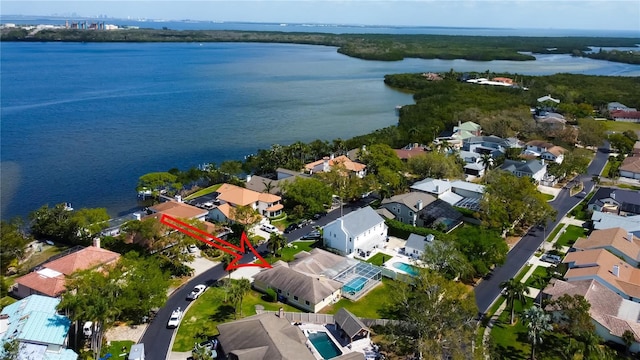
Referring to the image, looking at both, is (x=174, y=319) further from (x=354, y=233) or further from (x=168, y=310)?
(x=354, y=233)

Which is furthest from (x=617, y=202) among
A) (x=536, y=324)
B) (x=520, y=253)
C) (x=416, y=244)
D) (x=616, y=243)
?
(x=536, y=324)

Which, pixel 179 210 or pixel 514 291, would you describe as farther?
pixel 179 210

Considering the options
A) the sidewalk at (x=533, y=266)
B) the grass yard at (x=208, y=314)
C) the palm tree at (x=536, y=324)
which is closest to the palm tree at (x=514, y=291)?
the sidewalk at (x=533, y=266)

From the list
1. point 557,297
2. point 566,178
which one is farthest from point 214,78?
point 557,297

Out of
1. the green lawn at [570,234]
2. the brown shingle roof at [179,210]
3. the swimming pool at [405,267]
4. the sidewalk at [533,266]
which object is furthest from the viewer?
the brown shingle roof at [179,210]

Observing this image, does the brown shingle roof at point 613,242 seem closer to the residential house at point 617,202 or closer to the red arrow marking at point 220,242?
the residential house at point 617,202

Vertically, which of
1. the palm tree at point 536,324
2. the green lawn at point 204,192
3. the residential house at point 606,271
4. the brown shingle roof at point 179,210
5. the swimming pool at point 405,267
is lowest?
the swimming pool at point 405,267

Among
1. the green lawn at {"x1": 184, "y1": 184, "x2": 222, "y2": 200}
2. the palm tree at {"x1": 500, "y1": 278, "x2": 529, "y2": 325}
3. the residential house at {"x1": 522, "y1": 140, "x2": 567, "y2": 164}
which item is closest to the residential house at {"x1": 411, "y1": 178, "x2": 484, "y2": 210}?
the palm tree at {"x1": 500, "y1": 278, "x2": 529, "y2": 325}
